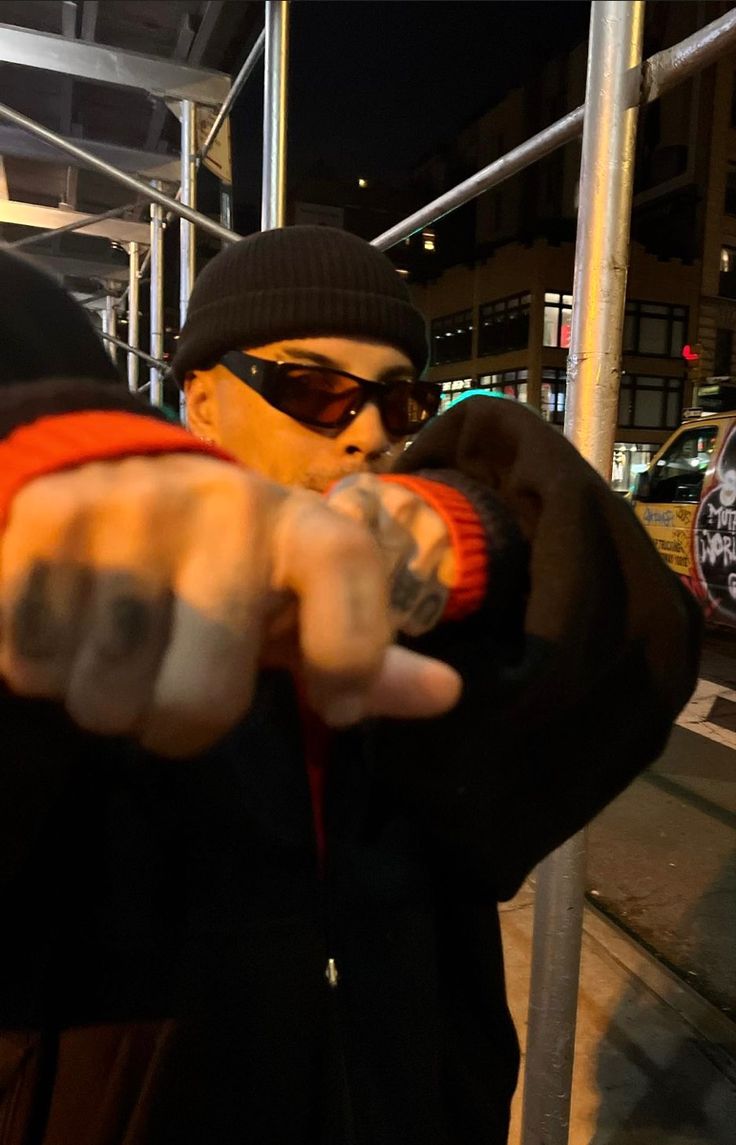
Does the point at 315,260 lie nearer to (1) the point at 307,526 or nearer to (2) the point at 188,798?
(2) the point at 188,798

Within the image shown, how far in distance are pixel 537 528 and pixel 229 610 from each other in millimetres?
543

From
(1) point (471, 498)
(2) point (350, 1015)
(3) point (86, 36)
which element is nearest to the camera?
(1) point (471, 498)

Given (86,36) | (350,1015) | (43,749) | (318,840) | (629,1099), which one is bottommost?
(629,1099)

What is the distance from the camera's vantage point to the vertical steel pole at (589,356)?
139cm

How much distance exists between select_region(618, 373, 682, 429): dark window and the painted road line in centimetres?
2201

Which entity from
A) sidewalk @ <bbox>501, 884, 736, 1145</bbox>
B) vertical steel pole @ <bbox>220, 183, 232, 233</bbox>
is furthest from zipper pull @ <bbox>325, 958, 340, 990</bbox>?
vertical steel pole @ <bbox>220, 183, 232, 233</bbox>

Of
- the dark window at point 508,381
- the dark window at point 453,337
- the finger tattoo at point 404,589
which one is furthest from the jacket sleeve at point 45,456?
the dark window at point 453,337

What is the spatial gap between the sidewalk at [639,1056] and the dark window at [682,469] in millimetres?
5634

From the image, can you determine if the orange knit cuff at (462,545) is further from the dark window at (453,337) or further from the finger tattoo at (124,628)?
the dark window at (453,337)

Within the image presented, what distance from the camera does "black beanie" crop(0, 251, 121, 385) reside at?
2.85ft

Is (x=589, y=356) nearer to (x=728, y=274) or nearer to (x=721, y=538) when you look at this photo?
(x=721, y=538)

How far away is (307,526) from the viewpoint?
1.44 feet

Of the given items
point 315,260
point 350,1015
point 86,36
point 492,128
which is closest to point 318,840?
point 350,1015

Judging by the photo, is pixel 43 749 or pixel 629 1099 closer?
pixel 43 749
